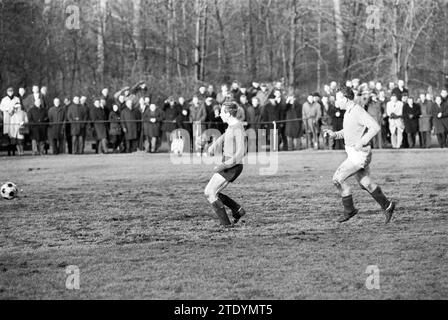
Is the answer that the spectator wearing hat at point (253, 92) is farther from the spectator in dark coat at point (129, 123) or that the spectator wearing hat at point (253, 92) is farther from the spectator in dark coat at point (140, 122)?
the spectator in dark coat at point (129, 123)

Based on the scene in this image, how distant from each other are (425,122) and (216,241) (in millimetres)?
19354

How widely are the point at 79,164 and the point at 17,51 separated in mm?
14399

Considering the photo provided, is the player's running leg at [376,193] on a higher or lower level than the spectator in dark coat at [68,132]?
lower

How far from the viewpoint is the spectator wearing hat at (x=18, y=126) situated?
91.8 feet

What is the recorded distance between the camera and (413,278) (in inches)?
359

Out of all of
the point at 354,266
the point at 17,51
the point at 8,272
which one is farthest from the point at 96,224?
the point at 17,51

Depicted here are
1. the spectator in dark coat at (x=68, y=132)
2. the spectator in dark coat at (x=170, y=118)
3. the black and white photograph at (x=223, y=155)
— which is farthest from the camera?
the spectator in dark coat at (x=170, y=118)

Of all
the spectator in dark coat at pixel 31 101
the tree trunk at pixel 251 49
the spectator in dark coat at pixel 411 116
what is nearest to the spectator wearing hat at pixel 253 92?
the spectator in dark coat at pixel 411 116

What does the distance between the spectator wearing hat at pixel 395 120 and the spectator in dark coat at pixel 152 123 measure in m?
7.43

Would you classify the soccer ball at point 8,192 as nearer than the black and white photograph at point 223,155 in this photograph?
No

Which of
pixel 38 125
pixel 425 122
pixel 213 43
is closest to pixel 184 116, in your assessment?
pixel 38 125

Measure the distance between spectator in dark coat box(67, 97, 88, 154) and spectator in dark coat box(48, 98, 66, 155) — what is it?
0.90ft

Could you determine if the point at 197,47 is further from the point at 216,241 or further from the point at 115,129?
the point at 216,241
